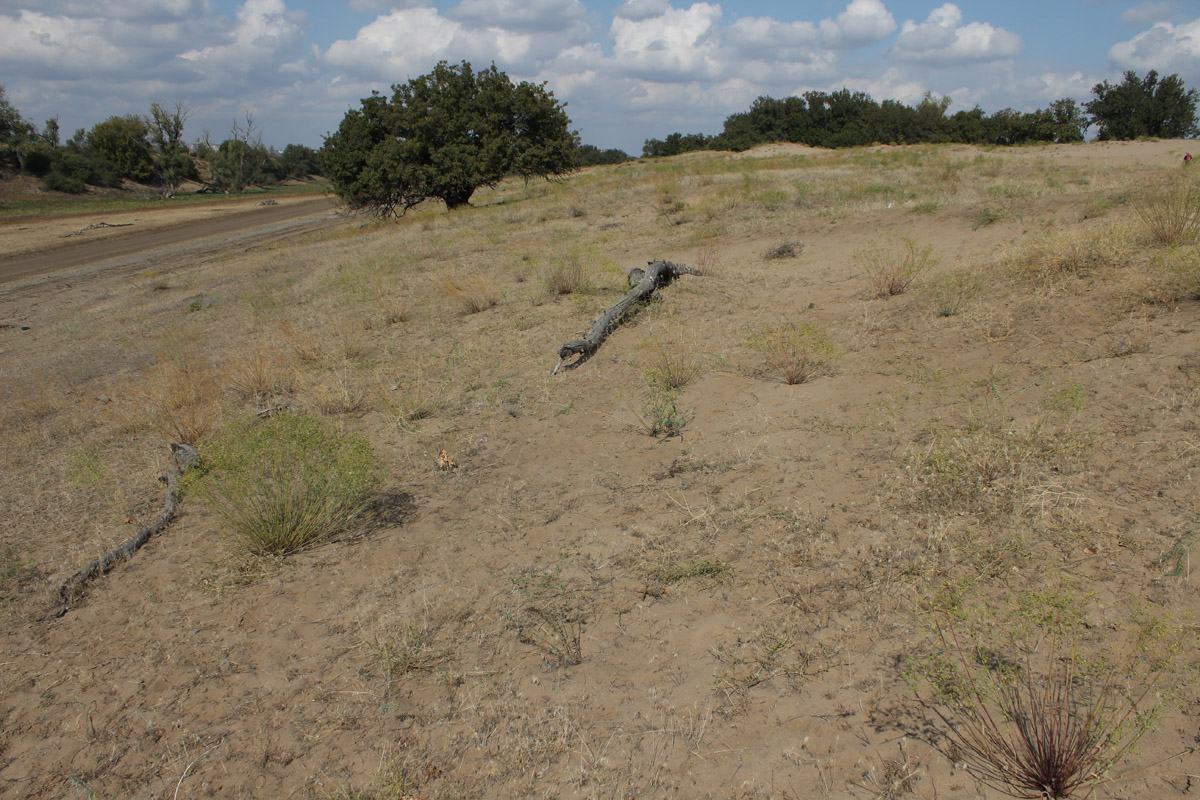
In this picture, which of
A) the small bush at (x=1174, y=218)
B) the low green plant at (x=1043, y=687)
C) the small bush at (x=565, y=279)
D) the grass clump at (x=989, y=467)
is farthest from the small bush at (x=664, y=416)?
the small bush at (x=1174, y=218)

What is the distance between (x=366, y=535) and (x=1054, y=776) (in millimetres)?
3664

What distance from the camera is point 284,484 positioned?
4117 mm

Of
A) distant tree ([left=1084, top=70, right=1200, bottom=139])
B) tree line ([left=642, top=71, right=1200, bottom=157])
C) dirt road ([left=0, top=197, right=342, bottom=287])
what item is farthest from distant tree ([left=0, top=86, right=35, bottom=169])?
distant tree ([left=1084, top=70, right=1200, bottom=139])

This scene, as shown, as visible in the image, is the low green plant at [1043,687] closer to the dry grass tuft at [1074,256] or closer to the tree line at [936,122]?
the dry grass tuft at [1074,256]

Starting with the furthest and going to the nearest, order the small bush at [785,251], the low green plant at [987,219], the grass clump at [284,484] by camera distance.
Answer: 1. the small bush at [785,251]
2. the low green plant at [987,219]
3. the grass clump at [284,484]

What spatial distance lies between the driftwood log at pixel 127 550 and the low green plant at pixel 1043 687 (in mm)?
4378

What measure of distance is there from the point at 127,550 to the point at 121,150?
203 feet

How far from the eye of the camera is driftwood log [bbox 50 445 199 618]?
3.77 metres

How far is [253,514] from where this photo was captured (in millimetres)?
4043

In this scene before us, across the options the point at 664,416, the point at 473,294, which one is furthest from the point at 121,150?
the point at 664,416

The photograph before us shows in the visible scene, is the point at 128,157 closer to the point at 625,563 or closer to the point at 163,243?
the point at 163,243

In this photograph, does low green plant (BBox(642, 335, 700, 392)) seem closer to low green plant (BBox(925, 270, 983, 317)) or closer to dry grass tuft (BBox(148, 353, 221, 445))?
low green plant (BBox(925, 270, 983, 317))

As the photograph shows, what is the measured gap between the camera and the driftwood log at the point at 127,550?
377 centimetres

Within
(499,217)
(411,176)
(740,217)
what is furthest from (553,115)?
(740,217)
